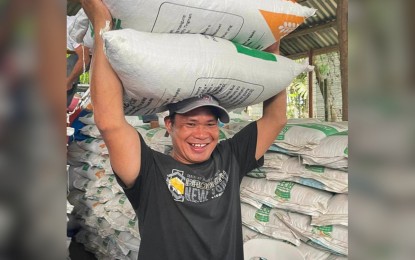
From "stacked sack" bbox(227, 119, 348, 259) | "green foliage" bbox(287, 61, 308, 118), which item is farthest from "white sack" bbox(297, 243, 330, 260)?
"green foliage" bbox(287, 61, 308, 118)

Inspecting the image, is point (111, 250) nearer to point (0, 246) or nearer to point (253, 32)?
point (253, 32)

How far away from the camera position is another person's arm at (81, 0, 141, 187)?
3.32 feet

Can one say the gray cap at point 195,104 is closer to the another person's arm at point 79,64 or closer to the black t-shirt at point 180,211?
the black t-shirt at point 180,211

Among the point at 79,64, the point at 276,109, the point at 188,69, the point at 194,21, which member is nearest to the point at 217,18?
the point at 194,21

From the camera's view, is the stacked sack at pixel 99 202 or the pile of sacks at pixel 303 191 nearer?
the pile of sacks at pixel 303 191

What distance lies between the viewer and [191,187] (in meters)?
1.28

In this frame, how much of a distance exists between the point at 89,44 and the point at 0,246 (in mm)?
1182

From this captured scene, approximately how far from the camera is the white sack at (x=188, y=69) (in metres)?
0.99

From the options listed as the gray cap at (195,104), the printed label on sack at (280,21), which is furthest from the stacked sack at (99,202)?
the printed label on sack at (280,21)

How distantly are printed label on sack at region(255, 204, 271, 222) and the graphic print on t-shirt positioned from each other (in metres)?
0.37

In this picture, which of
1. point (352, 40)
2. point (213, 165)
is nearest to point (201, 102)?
point (213, 165)

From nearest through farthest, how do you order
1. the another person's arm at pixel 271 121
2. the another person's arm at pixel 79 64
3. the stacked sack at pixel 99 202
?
the another person's arm at pixel 271 121
the another person's arm at pixel 79 64
the stacked sack at pixel 99 202

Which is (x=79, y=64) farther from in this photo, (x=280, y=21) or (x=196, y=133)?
(x=280, y=21)

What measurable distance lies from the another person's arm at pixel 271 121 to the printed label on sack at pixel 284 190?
19 centimetres
